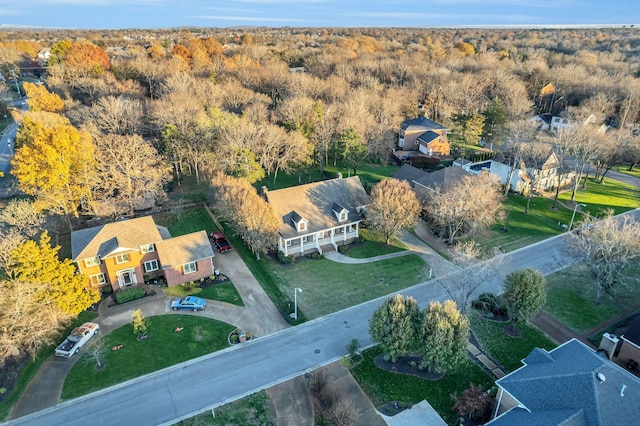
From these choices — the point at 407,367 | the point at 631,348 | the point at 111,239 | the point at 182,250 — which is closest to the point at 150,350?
the point at 182,250

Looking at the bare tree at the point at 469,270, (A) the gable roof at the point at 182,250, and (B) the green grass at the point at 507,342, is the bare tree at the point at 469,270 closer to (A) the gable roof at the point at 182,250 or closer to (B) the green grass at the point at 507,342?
(B) the green grass at the point at 507,342

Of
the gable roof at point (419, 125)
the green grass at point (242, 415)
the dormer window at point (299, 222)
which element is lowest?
the green grass at point (242, 415)

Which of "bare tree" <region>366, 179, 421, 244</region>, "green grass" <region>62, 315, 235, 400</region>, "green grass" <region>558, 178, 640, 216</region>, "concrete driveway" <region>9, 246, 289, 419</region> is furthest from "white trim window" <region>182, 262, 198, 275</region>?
"green grass" <region>558, 178, 640, 216</region>

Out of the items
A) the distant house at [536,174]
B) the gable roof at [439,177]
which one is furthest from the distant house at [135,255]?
the distant house at [536,174]

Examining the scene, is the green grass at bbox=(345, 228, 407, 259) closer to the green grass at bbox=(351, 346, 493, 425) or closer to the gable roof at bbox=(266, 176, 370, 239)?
the gable roof at bbox=(266, 176, 370, 239)

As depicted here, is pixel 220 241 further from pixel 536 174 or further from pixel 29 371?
pixel 536 174
